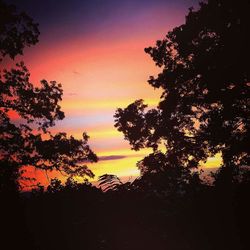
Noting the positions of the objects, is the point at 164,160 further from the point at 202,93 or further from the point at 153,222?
the point at 153,222

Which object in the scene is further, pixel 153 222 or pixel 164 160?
pixel 164 160

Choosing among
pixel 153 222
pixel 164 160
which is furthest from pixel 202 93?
pixel 153 222

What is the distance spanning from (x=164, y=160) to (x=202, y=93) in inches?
185

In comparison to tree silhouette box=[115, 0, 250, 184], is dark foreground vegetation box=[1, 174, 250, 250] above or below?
below

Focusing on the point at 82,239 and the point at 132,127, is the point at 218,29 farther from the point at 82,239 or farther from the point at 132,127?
the point at 82,239

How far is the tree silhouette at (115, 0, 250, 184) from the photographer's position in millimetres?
17281

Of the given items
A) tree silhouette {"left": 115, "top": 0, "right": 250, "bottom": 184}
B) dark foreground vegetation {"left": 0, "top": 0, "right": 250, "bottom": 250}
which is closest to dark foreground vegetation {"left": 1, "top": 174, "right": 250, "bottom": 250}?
dark foreground vegetation {"left": 0, "top": 0, "right": 250, "bottom": 250}

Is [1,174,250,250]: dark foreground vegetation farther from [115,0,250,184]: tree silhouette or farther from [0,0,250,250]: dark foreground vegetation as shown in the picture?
[115,0,250,184]: tree silhouette

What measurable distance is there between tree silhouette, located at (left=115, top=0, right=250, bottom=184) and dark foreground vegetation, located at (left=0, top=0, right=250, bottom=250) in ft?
0.18

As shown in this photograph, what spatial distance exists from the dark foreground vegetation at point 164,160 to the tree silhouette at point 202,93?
0.18 ft

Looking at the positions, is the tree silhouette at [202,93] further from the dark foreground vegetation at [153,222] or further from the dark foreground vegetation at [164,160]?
the dark foreground vegetation at [153,222]

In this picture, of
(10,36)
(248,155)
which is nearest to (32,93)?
(10,36)

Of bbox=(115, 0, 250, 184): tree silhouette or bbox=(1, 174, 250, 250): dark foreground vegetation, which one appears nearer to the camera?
bbox=(1, 174, 250, 250): dark foreground vegetation

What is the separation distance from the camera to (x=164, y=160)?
2128 centimetres
